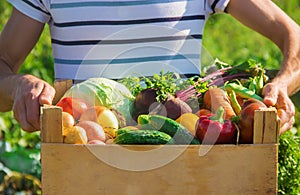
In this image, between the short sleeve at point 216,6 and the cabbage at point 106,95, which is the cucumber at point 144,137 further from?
the short sleeve at point 216,6

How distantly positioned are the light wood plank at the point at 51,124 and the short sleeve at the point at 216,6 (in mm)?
1103

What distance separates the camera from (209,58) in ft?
7.92

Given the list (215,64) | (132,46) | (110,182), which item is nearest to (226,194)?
(110,182)

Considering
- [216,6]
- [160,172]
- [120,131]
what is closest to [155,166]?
[160,172]

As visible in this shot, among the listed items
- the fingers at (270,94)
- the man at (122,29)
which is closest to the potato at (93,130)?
the fingers at (270,94)

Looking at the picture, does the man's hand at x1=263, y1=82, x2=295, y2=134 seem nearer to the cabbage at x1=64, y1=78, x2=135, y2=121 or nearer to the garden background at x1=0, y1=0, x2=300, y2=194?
the garden background at x1=0, y1=0, x2=300, y2=194

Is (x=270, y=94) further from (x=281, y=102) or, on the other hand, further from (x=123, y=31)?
(x=123, y=31)

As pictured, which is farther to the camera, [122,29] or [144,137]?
[122,29]

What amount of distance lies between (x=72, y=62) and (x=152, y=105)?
85cm

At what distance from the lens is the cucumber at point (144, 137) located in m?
1.88

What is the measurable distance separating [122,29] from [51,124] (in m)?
0.94

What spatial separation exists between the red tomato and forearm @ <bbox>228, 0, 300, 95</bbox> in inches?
34.2

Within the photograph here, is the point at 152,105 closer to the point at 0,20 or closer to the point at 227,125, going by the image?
the point at 227,125

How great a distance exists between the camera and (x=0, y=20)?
23.0 feet
